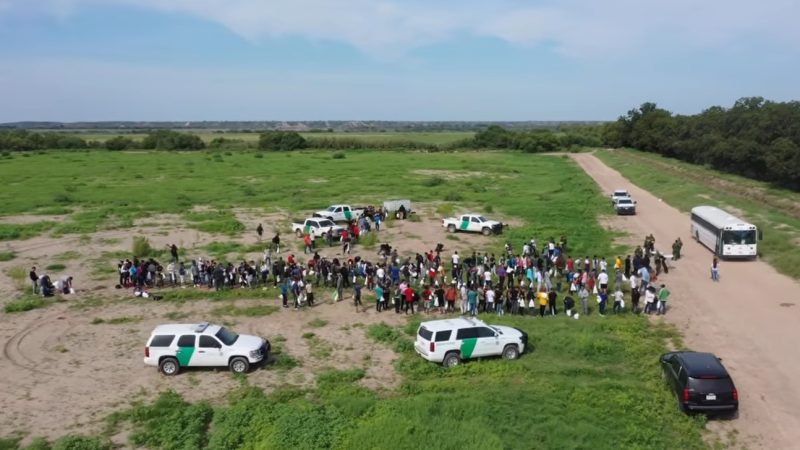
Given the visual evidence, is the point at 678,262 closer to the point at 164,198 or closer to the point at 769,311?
the point at 769,311

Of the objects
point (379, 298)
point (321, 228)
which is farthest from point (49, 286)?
point (321, 228)

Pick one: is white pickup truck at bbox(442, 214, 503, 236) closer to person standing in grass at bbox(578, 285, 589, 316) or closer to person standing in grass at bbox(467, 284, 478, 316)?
person standing in grass at bbox(578, 285, 589, 316)

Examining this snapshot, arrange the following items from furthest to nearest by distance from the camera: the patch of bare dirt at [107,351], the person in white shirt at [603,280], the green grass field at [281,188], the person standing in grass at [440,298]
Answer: the green grass field at [281,188]
the person in white shirt at [603,280]
the person standing in grass at [440,298]
the patch of bare dirt at [107,351]

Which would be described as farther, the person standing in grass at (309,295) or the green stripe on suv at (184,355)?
the person standing in grass at (309,295)

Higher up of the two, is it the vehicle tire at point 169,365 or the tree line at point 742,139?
the tree line at point 742,139

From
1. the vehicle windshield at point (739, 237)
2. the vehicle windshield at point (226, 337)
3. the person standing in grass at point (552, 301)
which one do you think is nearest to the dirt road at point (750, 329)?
the vehicle windshield at point (739, 237)

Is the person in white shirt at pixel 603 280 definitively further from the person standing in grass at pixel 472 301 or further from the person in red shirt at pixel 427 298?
the person in red shirt at pixel 427 298

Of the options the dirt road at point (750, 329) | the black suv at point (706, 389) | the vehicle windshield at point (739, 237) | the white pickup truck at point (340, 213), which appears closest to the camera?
the black suv at point (706, 389)

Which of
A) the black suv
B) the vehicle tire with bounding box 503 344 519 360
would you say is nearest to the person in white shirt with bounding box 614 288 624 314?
the vehicle tire with bounding box 503 344 519 360
